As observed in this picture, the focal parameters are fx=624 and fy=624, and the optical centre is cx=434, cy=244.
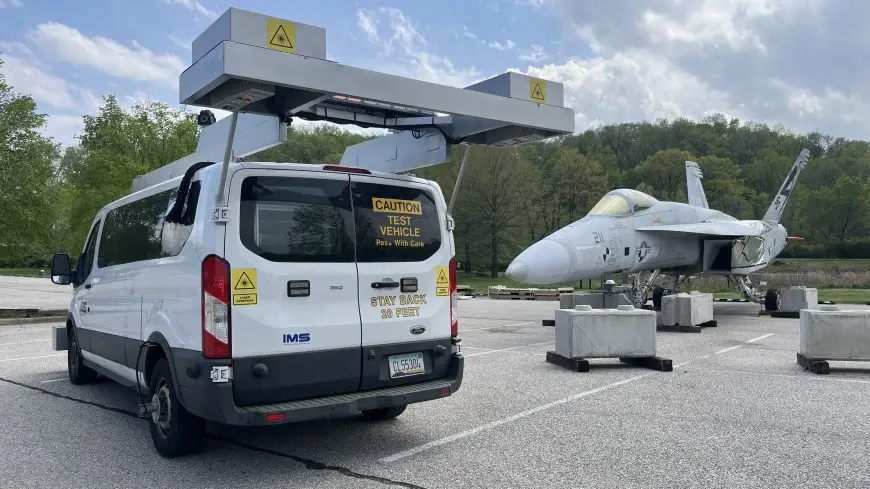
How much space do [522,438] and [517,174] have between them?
148 ft

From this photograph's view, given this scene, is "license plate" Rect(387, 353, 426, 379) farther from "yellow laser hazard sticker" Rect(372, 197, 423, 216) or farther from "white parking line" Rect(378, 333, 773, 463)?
"yellow laser hazard sticker" Rect(372, 197, 423, 216)

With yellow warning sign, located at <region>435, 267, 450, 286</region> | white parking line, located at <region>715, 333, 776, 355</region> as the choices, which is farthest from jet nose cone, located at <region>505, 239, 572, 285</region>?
yellow warning sign, located at <region>435, 267, 450, 286</region>

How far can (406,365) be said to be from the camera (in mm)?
5148

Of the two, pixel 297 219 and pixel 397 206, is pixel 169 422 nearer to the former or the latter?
pixel 297 219

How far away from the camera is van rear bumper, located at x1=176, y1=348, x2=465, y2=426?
424 centimetres

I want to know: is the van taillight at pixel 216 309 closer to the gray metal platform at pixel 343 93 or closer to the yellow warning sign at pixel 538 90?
the gray metal platform at pixel 343 93

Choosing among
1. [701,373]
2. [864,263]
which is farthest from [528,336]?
[864,263]

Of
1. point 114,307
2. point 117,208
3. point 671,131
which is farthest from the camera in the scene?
point 671,131

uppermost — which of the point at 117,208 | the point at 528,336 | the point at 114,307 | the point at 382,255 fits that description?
the point at 117,208

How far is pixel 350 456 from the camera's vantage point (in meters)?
5.00

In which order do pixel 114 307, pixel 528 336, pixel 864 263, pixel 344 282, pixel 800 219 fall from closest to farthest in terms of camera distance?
pixel 344 282 → pixel 114 307 → pixel 528 336 → pixel 864 263 → pixel 800 219

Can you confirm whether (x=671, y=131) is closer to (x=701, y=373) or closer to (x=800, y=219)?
(x=800, y=219)

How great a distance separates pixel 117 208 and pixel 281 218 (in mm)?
3281

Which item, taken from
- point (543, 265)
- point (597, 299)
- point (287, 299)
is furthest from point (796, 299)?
point (287, 299)
